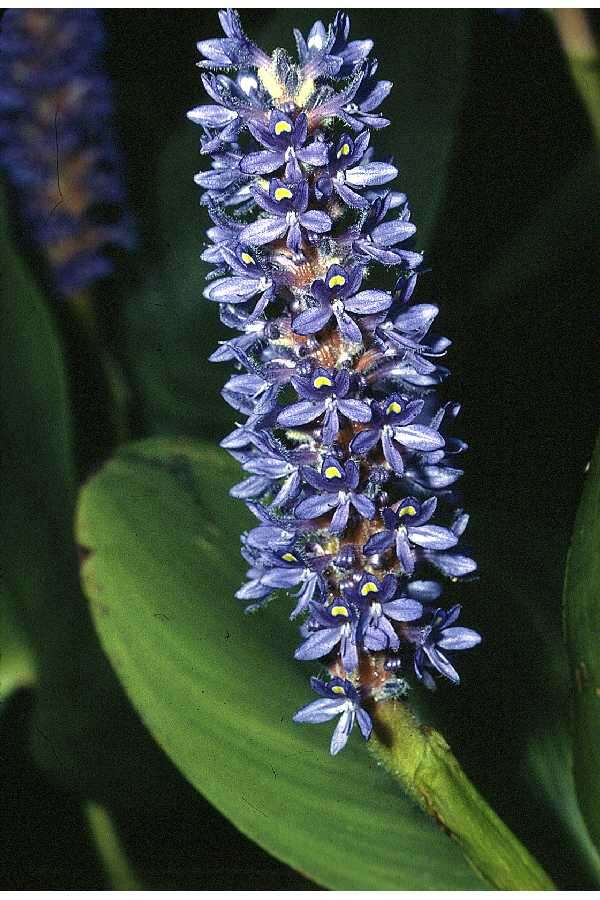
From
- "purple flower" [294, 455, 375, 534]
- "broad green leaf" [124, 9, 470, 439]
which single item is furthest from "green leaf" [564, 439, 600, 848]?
"broad green leaf" [124, 9, 470, 439]

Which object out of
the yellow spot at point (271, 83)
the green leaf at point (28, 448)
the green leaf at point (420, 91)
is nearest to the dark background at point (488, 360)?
the green leaf at point (420, 91)

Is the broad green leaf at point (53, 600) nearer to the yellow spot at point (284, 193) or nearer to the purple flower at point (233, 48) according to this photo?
the purple flower at point (233, 48)

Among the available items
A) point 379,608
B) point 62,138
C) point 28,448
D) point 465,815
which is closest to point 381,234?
point 379,608

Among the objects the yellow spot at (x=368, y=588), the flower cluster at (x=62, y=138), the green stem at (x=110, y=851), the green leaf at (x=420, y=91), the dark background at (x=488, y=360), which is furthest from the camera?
the flower cluster at (x=62, y=138)

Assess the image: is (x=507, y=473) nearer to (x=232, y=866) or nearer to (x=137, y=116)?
(x=232, y=866)

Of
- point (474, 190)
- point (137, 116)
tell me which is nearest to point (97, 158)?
point (137, 116)

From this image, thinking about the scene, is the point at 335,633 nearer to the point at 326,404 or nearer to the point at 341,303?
the point at 326,404

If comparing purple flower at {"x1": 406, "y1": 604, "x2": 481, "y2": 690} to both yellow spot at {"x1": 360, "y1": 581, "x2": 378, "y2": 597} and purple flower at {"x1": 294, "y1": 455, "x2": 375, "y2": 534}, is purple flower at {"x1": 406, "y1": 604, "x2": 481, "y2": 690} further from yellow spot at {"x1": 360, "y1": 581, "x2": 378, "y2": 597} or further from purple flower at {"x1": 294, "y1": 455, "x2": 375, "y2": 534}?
purple flower at {"x1": 294, "y1": 455, "x2": 375, "y2": 534}
